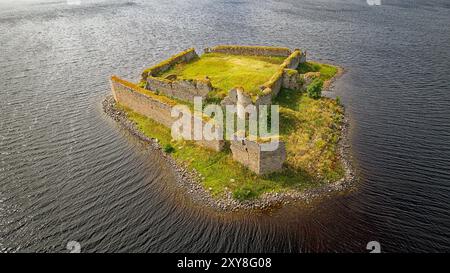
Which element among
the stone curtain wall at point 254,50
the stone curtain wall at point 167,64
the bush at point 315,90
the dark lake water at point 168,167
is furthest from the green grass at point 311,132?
the stone curtain wall at point 167,64

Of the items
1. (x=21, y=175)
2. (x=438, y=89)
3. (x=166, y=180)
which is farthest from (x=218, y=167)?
(x=438, y=89)

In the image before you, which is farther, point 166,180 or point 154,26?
point 154,26

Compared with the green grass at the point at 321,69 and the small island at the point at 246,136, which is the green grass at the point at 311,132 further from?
the green grass at the point at 321,69

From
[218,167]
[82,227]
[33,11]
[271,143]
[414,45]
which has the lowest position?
[82,227]

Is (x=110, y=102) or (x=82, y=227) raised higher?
(x=110, y=102)

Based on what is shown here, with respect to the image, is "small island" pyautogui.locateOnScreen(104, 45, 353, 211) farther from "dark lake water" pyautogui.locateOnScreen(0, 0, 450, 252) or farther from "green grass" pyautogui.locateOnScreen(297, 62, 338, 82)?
"dark lake water" pyautogui.locateOnScreen(0, 0, 450, 252)

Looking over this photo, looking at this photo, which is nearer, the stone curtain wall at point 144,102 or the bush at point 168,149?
the bush at point 168,149

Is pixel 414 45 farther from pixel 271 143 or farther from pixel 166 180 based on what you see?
pixel 166 180
